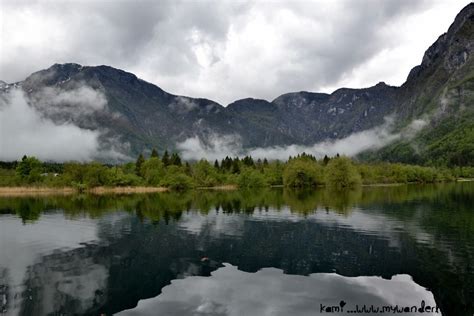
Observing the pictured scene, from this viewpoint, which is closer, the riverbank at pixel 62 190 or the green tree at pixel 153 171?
the riverbank at pixel 62 190

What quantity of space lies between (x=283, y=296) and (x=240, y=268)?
→ 7.19m

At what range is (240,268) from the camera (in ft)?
102

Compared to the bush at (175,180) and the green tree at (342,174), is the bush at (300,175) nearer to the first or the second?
the green tree at (342,174)

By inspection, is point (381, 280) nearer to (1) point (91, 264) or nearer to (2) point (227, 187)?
(1) point (91, 264)

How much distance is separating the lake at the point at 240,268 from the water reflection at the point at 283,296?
6cm

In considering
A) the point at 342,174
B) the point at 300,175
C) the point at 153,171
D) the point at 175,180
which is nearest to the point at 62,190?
the point at 153,171

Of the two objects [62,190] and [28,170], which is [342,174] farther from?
[28,170]

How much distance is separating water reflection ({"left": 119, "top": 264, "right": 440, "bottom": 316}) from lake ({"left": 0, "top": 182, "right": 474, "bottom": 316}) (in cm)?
6

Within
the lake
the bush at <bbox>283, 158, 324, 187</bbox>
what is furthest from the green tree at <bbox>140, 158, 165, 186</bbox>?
the lake

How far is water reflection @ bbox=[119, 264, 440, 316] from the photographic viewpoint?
22031 millimetres

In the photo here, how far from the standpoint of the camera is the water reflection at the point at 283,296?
2203cm

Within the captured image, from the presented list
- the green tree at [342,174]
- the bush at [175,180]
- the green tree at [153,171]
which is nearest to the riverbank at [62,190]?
the bush at [175,180]

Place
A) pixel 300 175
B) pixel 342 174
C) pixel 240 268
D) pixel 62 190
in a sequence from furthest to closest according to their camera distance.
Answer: pixel 300 175 → pixel 342 174 → pixel 62 190 → pixel 240 268

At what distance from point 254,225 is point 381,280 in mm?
28277
